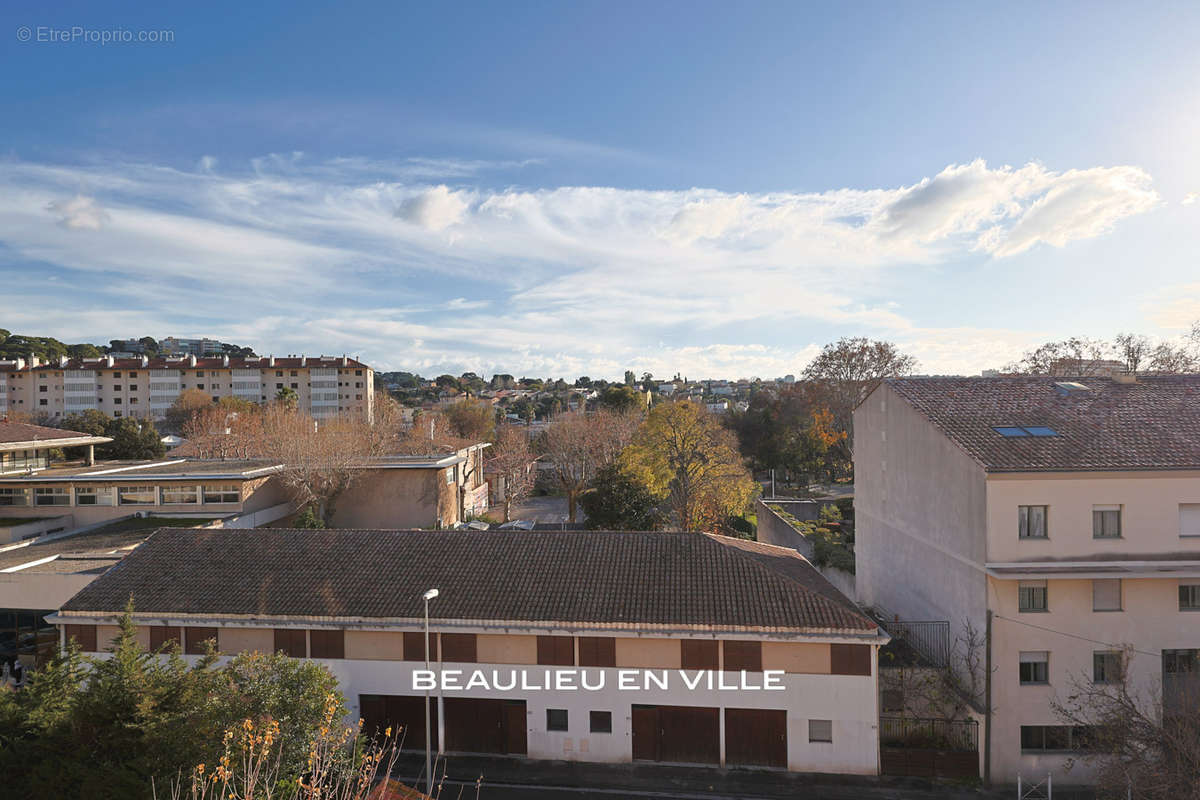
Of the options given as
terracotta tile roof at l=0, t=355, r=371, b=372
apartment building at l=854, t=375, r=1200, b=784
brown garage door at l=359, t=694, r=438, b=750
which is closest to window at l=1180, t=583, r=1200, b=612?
apartment building at l=854, t=375, r=1200, b=784

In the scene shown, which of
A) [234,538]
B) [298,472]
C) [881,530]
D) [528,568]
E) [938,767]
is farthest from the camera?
[298,472]

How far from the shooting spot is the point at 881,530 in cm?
2356

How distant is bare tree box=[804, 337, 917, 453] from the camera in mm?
50375

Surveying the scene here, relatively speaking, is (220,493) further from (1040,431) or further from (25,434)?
(1040,431)

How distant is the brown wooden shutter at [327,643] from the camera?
17.2 m

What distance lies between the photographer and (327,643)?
679 inches

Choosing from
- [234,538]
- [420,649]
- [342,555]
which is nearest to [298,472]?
[234,538]

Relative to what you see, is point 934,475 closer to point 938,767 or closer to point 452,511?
point 938,767

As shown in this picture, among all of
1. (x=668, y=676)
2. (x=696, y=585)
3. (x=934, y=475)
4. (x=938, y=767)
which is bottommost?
(x=938, y=767)

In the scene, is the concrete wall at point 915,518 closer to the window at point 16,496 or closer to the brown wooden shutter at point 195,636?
the brown wooden shutter at point 195,636

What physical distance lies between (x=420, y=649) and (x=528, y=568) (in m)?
3.54

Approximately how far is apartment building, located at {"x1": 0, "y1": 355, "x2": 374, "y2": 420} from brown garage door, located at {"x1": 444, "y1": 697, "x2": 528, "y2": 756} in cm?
6811

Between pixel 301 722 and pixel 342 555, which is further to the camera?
pixel 342 555

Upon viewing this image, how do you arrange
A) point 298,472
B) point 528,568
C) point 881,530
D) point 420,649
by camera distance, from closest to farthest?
point 420,649 < point 528,568 < point 881,530 < point 298,472
